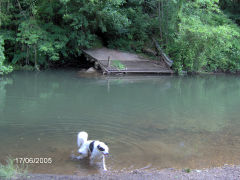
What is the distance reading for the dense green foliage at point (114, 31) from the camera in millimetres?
18422

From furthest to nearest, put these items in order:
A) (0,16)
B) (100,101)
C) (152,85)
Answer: (0,16) → (152,85) → (100,101)

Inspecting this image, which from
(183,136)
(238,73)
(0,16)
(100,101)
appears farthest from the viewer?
(238,73)

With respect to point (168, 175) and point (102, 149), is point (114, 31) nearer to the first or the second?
point (102, 149)

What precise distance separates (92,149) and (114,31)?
16.4m

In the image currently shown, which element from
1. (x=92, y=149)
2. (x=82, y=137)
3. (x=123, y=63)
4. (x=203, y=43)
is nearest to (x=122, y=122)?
(x=82, y=137)

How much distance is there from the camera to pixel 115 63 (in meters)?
19.0

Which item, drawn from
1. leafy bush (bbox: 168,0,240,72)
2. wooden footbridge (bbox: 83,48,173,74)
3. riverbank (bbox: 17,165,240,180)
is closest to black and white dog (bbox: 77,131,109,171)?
riverbank (bbox: 17,165,240,180)

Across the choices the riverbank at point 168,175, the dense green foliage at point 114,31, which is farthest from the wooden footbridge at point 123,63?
the riverbank at point 168,175

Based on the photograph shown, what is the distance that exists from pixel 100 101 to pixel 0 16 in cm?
975

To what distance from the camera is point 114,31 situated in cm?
2139

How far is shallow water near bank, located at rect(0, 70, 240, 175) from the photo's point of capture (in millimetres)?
Answer: 6582

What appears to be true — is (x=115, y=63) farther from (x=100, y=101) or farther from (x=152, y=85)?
(x=100, y=101)

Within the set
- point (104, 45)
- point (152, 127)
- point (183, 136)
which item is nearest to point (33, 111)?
point (152, 127)

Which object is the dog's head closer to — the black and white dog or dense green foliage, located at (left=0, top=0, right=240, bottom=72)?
the black and white dog
